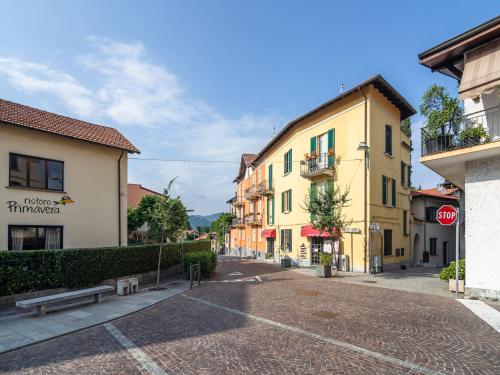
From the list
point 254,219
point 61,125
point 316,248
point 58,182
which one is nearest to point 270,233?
point 254,219

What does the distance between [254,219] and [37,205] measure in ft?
76.2

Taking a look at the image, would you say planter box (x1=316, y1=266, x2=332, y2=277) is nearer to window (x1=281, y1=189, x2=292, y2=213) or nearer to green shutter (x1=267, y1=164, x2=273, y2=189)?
window (x1=281, y1=189, x2=292, y2=213)

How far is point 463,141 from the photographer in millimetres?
10211

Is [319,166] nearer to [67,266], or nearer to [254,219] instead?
[254,219]

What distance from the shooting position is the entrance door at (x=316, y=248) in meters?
21.2

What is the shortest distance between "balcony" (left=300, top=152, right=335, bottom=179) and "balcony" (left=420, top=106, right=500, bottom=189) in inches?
328

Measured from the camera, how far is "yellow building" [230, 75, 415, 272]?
59.0ft

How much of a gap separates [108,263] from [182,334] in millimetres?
Answer: 7258

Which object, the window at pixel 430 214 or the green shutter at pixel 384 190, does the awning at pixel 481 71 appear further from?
the window at pixel 430 214

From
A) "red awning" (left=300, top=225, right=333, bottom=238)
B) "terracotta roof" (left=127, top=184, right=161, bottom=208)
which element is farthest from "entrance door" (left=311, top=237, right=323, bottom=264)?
"terracotta roof" (left=127, top=184, right=161, bottom=208)

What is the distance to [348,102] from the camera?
19125 mm

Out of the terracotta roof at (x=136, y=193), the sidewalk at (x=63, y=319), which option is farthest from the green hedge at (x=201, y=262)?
the terracotta roof at (x=136, y=193)

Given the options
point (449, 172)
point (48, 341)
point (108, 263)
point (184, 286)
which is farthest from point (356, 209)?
point (48, 341)

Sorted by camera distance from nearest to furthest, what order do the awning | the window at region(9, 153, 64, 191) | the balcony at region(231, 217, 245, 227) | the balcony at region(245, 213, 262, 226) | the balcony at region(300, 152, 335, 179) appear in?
the awning, the window at region(9, 153, 64, 191), the balcony at region(300, 152, 335, 179), the balcony at region(245, 213, 262, 226), the balcony at region(231, 217, 245, 227)
